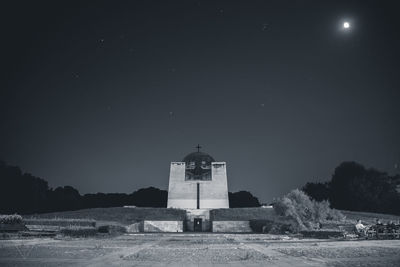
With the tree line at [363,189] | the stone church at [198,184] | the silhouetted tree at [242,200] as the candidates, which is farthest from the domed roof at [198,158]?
the silhouetted tree at [242,200]

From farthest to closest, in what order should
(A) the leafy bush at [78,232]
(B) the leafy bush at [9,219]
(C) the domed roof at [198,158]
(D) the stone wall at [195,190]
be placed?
1. (C) the domed roof at [198,158]
2. (D) the stone wall at [195,190]
3. (B) the leafy bush at [9,219]
4. (A) the leafy bush at [78,232]

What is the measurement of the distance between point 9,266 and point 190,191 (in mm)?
52885

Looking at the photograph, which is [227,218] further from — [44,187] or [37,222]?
[44,187]

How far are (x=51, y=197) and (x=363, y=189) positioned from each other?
70.0 m

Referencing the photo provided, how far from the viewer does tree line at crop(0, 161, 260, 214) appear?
6850cm

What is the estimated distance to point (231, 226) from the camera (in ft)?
158

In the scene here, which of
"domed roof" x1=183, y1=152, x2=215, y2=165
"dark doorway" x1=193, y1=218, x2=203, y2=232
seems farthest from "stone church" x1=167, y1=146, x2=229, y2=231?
"dark doorway" x1=193, y1=218, x2=203, y2=232

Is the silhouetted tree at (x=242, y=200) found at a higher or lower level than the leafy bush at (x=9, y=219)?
higher

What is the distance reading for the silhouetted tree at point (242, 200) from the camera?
315 feet

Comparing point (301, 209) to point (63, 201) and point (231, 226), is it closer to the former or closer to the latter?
point (231, 226)

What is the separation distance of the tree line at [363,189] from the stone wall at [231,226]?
35281 mm

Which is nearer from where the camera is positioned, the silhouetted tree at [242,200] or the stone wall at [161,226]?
the stone wall at [161,226]

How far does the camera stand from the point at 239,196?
99.8 meters

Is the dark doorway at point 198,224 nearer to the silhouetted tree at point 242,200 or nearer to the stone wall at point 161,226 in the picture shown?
the stone wall at point 161,226
